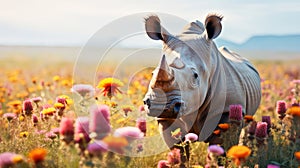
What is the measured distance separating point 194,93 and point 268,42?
384 ft

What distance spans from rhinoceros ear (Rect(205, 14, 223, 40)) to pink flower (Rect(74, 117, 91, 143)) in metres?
1.98

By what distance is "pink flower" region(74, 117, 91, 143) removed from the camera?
9.88 feet

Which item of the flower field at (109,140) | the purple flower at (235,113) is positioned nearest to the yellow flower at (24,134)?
the flower field at (109,140)

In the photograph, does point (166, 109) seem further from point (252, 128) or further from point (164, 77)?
point (252, 128)

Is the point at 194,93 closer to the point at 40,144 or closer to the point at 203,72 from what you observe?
the point at 203,72

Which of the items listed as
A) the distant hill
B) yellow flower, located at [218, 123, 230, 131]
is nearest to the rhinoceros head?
yellow flower, located at [218, 123, 230, 131]

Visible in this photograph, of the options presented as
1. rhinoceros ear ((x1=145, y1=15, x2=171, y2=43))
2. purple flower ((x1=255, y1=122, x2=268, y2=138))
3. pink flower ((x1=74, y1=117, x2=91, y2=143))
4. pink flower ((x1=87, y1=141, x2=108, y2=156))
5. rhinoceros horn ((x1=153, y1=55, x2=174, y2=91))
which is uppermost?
rhinoceros ear ((x1=145, y1=15, x2=171, y2=43))

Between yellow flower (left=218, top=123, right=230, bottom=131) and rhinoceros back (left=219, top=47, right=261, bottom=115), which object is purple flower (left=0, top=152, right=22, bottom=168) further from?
rhinoceros back (left=219, top=47, right=261, bottom=115)

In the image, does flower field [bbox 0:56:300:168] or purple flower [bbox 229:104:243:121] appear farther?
purple flower [bbox 229:104:243:121]

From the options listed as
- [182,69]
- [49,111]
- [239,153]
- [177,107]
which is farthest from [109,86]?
[239,153]

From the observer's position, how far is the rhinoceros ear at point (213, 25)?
4816mm

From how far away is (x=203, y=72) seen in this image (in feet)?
15.2

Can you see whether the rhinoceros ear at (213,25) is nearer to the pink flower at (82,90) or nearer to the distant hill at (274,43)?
the pink flower at (82,90)

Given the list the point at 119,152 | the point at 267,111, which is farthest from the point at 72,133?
the point at 267,111
